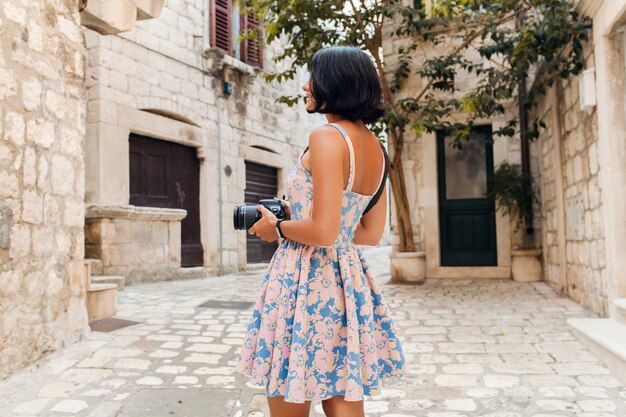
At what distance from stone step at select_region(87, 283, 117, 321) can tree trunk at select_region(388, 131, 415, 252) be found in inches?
180

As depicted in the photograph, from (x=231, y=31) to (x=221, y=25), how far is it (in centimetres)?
34

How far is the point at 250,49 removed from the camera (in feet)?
37.6

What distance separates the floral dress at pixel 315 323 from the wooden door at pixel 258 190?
9.71m

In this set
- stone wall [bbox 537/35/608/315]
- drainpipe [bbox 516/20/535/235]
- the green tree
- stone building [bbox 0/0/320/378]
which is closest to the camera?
stone building [bbox 0/0/320/378]

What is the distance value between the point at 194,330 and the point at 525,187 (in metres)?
5.27

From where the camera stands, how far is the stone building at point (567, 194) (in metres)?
4.20

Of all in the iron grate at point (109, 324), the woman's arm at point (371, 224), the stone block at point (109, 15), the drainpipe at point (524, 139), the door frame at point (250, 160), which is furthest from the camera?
the door frame at point (250, 160)

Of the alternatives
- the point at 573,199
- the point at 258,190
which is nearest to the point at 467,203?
the point at 573,199

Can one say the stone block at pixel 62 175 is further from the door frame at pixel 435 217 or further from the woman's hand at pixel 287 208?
the door frame at pixel 435 217

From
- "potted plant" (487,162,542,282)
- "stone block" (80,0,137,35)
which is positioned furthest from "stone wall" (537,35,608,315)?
"stone block" (80,0,137,35)

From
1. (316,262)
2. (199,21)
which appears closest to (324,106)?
(316,262)

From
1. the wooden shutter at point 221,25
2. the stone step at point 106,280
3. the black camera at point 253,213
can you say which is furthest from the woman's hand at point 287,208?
the wooden shutter at point 221,25

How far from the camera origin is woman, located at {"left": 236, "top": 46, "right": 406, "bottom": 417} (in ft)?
4.57

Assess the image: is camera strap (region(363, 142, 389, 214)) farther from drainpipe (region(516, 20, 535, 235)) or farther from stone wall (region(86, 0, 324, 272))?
stone wall (region(86, 0, 324, 272))
